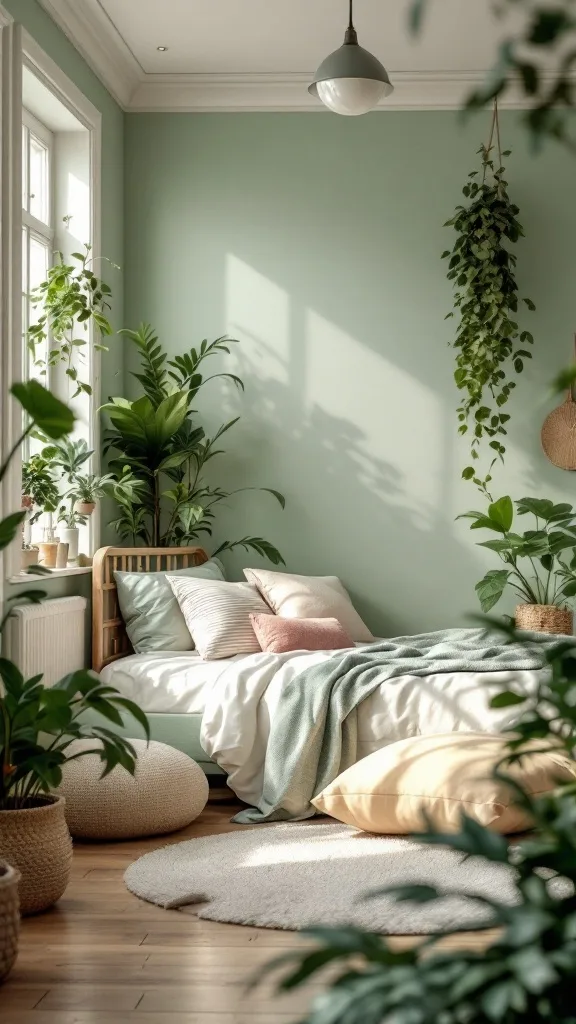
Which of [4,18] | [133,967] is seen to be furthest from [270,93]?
[133,967]

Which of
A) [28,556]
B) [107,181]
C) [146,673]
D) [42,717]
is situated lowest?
[146,673]

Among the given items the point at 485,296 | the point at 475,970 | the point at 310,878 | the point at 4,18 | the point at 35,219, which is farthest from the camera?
the point at 485,296

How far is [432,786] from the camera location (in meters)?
3.56

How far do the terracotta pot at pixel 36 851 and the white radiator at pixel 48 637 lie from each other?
93cm

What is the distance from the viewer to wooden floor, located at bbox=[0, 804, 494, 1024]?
93.3 inches

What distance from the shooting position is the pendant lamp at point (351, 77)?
4098 mm

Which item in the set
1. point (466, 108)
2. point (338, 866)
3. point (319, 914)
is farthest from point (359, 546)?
point (466, 108)

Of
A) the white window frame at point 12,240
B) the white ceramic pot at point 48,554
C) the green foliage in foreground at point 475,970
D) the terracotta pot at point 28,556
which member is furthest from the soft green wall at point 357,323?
the green foliage in foreground at point 475,970

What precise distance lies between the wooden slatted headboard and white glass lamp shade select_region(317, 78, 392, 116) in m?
2.07

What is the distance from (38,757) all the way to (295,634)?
2102mm

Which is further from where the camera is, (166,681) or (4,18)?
(166,681)

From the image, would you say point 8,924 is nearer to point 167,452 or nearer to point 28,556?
point 28,556

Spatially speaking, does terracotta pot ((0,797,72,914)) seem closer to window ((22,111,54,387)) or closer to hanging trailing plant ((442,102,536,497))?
window ((22,111,54,387))

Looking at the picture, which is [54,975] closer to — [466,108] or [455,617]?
[466,108]
